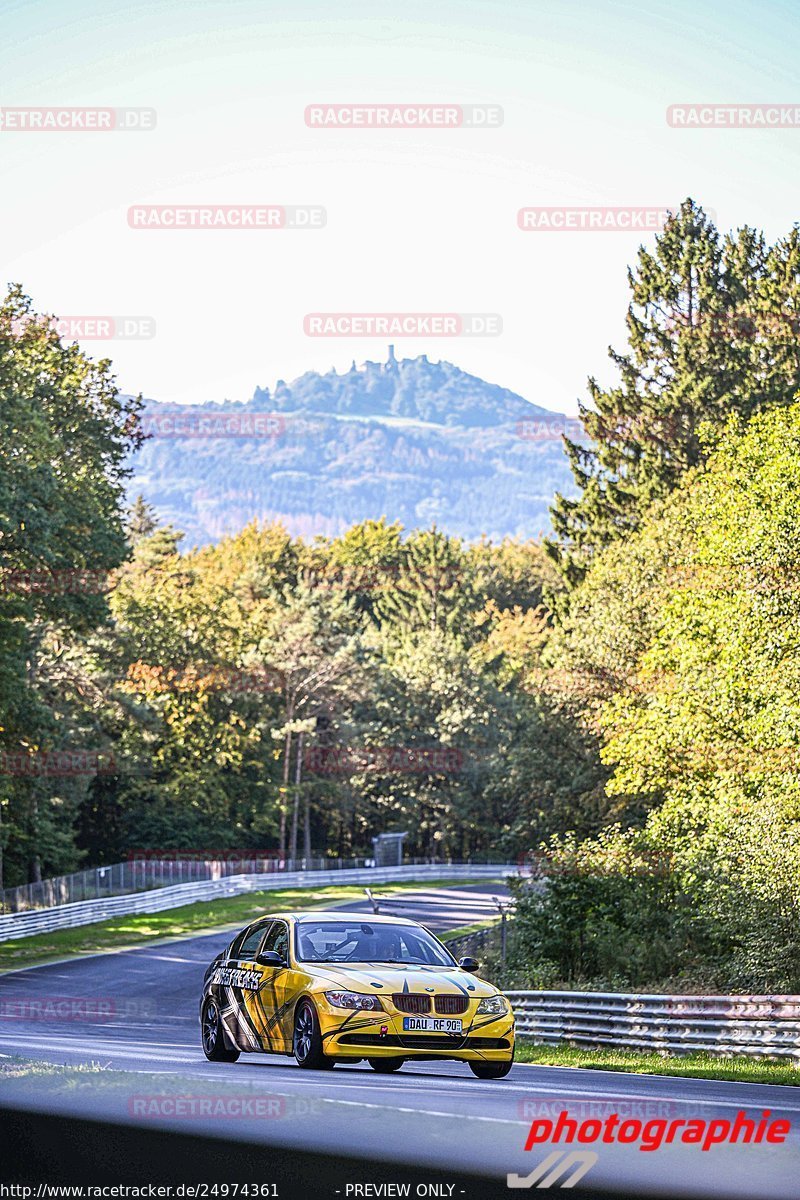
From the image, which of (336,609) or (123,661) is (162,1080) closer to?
(123,661)

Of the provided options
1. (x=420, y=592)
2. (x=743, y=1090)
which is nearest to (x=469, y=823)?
(x=420, y=592)

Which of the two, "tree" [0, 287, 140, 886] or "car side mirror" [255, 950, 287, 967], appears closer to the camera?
"car side mirror" [255, 950, 287, 967]

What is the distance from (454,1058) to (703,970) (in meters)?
16.4

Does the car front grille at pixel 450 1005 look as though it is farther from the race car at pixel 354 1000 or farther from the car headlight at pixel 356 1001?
the car headlight at pixel 356 1001

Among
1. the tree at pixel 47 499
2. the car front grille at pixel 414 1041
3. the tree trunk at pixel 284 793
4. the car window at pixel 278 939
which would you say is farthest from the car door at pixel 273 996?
the tree trunk at pixel 284 793

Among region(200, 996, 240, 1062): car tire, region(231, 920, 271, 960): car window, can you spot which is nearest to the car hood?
region(231, 920, 271, 960): car window

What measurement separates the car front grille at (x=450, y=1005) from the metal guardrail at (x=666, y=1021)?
8653mm

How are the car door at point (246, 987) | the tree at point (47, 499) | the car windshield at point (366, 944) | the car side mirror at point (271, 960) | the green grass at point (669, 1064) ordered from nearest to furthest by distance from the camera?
1. the car side mirror at point (271, 960)
2. the car windshield at point (366, 944)
3. the car door at point (246, 987)
4. the green grass at point (669, 1064)
5. the tree at point (47, 499)

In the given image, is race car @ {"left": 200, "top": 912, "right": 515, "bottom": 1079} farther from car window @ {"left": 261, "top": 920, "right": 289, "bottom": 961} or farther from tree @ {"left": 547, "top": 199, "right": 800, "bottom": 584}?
tree @ {"left": 547, "top": 199, "right": 800, "bottom": 584}

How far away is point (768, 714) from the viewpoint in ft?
104

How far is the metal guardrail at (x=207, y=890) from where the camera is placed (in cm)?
5350

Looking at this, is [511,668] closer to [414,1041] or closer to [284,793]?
[284,793]

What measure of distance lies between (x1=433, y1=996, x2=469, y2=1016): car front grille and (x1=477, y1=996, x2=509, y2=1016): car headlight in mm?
145

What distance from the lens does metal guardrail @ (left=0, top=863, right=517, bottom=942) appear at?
53.5 metres
